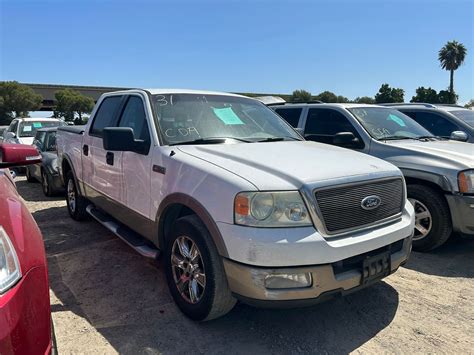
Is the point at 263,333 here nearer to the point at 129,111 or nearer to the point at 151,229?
the point at 151,229

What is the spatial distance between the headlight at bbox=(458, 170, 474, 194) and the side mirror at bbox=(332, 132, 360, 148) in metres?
1.52

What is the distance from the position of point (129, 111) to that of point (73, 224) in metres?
2.58

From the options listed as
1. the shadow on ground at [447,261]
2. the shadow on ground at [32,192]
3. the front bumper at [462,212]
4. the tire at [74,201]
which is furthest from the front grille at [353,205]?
the shadow on ground at [32,192]

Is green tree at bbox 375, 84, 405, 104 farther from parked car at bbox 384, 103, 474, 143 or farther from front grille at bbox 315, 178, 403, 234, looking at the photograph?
front grille at bbox 315, 178, 403, 234

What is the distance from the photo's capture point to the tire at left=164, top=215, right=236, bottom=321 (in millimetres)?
2775

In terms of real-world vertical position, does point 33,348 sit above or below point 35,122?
below

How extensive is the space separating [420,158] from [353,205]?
2516 millimetres

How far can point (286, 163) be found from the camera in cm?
294

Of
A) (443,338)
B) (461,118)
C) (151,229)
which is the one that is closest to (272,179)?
(151,229)

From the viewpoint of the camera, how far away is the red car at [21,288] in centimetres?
154

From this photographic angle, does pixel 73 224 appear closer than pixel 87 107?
Yes

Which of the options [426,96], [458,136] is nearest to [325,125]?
[458,136]

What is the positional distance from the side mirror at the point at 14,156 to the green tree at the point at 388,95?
55023 millimetres

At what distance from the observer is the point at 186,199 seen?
9.79 ft
